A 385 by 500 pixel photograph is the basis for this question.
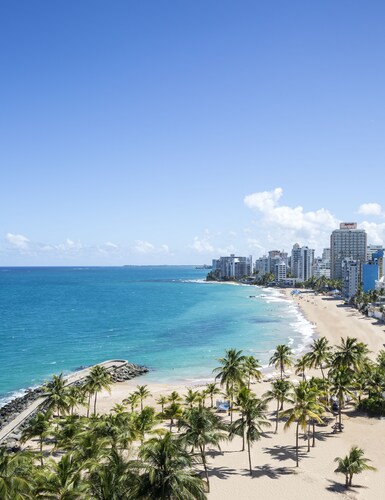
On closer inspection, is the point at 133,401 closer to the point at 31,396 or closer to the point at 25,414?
the point at 25,414

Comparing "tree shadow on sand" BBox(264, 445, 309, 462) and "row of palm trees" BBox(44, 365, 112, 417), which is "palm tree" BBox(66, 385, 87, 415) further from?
"tree shadow on sand" BBox(264, 445, 309, 462)

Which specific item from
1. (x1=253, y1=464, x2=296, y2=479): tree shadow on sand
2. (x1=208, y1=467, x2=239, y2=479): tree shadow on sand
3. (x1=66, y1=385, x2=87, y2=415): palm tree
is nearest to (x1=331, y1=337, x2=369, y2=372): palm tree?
(x1=253, y1=464, x2=296, y2=479): tree shadow on sand

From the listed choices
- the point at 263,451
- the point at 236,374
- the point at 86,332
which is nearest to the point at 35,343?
the point at 86,332

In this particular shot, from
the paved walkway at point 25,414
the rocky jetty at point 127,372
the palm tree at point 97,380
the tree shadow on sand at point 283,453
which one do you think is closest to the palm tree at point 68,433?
the palm tree at point 97,380

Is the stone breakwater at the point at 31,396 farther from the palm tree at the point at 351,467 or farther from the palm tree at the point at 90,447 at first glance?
the palm tree at the point at 351,467

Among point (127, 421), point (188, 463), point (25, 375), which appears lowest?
point (25, 375)

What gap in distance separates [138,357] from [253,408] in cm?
5662

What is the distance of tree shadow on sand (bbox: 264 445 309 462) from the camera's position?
37.7 meters

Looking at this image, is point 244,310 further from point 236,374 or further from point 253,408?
point 253,408

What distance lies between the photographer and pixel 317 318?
456ft

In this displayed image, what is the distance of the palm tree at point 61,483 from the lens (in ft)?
69.5

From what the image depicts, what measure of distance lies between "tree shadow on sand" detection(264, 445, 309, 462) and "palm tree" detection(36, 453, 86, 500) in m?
21.1

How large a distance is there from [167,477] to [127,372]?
5623 centimetres

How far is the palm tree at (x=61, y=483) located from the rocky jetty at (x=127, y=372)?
48.0 m
